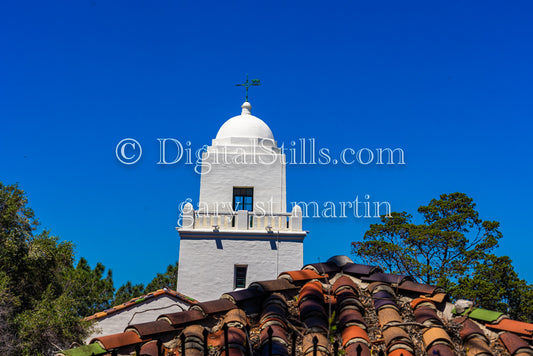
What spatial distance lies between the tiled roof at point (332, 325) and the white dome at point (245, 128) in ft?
40.6

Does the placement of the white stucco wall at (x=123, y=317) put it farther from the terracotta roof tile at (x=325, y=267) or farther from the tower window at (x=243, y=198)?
the terracotta roof tile at (x=325, y=267)

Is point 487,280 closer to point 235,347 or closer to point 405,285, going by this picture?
point 405,285

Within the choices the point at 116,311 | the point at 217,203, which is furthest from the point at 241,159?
the point at 116,311

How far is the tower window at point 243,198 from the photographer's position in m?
17.9

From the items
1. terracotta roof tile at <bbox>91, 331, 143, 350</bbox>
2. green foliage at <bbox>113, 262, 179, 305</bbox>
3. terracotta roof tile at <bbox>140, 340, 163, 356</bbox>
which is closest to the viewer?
terracotta roof tile at <bbox>140, 340, 163, 356</bbox>

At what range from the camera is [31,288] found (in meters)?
16.0

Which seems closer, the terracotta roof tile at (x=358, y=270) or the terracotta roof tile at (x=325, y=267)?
the terracotta roof tile at (x=358, y=270)

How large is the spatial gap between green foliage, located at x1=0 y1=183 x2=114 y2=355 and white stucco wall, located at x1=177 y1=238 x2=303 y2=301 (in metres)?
3.40

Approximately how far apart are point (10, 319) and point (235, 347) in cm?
1122

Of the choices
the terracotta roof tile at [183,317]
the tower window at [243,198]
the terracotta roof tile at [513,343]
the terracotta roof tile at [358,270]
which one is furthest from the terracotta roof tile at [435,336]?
the tower window at [243,198]

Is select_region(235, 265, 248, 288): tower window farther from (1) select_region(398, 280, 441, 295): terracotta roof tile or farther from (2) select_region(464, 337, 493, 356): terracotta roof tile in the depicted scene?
(2) select_region(464, 337, 493, 356): terracotta roof tile

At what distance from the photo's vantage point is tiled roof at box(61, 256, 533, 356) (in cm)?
494

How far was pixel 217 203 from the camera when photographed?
17672 millimetres

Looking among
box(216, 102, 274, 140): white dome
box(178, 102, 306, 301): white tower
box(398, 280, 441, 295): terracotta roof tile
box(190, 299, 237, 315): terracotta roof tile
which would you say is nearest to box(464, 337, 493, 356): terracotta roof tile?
box(398, 280, 441, 295): terracotta roof tile
